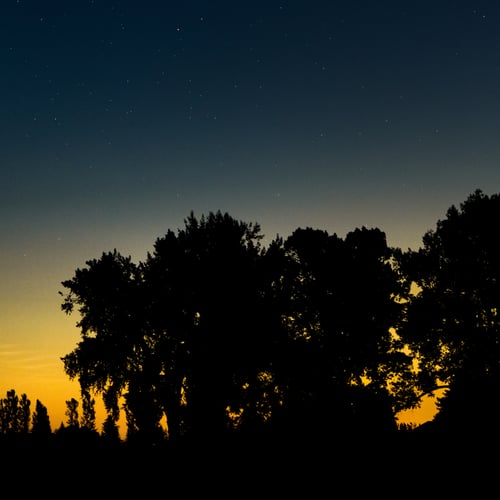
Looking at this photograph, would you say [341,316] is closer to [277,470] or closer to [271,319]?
[271,319]

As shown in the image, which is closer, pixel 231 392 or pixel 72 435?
pixel 72 435

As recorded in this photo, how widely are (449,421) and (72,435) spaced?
21.4 metres

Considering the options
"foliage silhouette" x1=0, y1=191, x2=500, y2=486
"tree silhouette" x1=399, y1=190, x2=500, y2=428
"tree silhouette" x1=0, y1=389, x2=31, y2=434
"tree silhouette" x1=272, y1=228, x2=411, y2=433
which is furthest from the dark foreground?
"tree silhouette" x1=0, y1=389, x2=31, y2=434

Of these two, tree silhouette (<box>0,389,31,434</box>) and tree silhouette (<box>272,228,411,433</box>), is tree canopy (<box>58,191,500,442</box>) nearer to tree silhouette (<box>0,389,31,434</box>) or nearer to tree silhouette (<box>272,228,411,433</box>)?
tree silhouette (<box>272,228,411,433</box>)

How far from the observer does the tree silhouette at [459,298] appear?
33.1 meters

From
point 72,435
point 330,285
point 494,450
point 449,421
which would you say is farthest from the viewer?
point 330,285

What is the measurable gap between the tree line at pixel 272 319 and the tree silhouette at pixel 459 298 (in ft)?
0.26

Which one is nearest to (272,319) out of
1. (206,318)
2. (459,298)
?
(206,318)

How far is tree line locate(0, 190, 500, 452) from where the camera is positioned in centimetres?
3447

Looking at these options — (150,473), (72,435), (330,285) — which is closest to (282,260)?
(330,285)

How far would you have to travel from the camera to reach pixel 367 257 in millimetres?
38219

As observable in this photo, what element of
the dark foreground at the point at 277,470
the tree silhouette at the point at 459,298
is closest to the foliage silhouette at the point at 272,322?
the tree silhouette at the point at 459,298

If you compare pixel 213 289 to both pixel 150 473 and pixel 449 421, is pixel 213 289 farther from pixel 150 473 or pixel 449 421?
pixel 449 421

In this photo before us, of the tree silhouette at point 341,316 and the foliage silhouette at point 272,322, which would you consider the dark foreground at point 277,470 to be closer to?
the foliage silhouette at point 272,322
